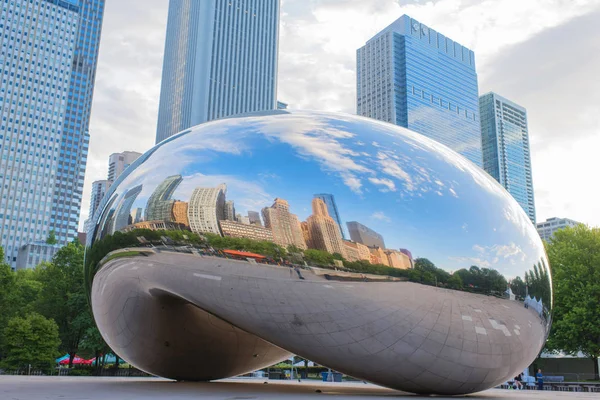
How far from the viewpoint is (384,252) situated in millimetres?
8359

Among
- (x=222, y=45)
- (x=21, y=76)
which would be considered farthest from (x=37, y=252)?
(x=222, y=45)

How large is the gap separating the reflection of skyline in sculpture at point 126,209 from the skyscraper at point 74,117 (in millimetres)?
142605

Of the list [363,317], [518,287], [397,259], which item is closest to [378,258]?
[397,259]

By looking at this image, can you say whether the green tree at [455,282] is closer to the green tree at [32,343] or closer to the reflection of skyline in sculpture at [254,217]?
the reflection of skyline in sculpture at [254,217]

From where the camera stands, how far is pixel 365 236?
8391 mm

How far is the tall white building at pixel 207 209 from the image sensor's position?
8773 mm

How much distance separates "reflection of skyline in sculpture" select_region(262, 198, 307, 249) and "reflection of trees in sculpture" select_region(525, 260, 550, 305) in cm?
397

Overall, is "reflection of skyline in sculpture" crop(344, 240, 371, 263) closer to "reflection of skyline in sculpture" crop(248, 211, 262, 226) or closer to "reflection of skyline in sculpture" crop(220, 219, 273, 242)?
"reflection of skyline in sculpture" crop(220, 219, 273, 242)

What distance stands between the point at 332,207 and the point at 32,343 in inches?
1239

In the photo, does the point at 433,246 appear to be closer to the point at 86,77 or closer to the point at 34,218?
the point at 34,218

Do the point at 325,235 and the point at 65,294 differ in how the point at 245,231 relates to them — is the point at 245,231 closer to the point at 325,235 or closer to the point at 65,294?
the point at 325,235

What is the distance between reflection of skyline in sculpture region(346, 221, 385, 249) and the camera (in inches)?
329

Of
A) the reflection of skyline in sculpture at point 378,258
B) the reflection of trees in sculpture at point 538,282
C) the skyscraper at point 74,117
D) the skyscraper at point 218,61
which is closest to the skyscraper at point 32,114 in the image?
the skyscraper at point 74,117

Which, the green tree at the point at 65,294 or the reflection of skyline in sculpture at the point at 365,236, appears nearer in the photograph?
the reflection of skyline in sculpture at the point at 365,236
